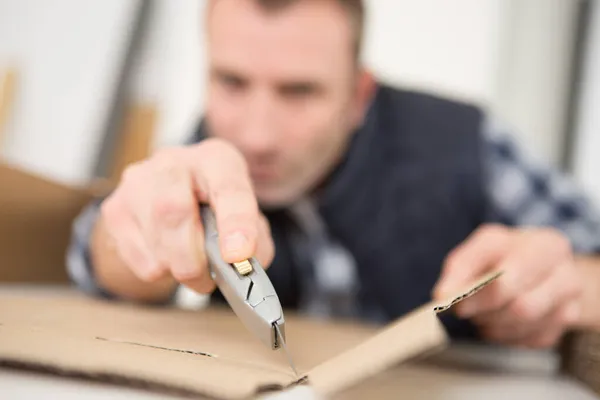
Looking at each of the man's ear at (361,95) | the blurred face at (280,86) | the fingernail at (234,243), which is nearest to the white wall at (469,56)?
the man's ear at (361,95)

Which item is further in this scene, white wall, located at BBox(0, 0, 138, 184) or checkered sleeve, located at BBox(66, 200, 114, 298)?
white wall, located at BBox(0, 0, 138, 184)

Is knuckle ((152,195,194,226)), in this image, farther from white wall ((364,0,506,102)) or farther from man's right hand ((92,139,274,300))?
white wall ((364,0,506,102))

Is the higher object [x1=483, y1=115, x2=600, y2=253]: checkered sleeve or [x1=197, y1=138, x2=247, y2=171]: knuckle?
[x1=197, y1=138, x2=247, y2=171]: knuckle

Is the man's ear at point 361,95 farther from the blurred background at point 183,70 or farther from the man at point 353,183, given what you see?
the blurred background at point 183,70

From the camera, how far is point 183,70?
1.09 meters

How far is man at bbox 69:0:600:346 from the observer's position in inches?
16.8

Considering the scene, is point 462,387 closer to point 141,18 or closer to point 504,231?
point 504,231

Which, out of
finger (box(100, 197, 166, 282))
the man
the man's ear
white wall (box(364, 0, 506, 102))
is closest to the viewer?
finger (box(100, 197, 166, 282))

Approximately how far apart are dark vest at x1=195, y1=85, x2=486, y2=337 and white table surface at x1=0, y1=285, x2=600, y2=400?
0.27 meters

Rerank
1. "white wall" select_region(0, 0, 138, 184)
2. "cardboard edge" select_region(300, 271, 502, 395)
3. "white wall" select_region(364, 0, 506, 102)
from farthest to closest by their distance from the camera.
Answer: "white wall" select_region(364, 0, 506, 102), "white wall" select_region(0, 0, 138, 184), "cardboard edge" select_region(300, 271, 502, 395)

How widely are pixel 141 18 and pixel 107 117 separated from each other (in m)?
0.23

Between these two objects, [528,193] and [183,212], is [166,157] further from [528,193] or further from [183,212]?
[528,193]

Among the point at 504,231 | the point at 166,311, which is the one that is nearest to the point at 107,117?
the point at 166,311

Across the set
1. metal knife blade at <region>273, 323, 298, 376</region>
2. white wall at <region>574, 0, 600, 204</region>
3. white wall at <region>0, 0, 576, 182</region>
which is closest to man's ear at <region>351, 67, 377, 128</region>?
white wall at <region>0, 0, 576, 182</region>
